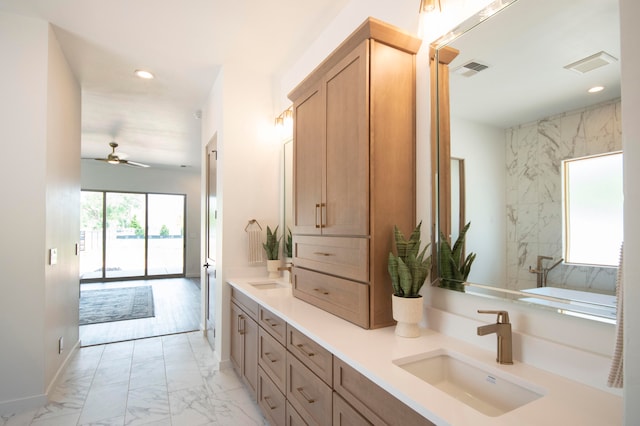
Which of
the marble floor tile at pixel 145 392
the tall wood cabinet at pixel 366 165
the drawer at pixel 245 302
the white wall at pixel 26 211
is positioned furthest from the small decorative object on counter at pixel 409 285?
the white wall at pixel 26 211

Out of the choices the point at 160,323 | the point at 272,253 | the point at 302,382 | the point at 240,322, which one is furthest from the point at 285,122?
the point at 160,323

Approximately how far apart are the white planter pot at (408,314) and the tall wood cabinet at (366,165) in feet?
0.47

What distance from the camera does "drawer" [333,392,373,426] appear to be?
1194 mm

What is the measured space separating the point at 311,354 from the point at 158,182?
8336 mm

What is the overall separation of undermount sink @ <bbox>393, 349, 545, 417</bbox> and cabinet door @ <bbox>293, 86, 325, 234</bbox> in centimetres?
95

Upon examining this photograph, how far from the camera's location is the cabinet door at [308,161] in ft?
6.62

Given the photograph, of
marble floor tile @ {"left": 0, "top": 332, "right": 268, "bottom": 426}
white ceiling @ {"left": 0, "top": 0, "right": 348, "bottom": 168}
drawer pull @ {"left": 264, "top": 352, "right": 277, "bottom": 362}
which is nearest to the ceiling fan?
Answer: white ceiling @ {"left": 0, "top": 0, "right": 348, "bottom": 168}

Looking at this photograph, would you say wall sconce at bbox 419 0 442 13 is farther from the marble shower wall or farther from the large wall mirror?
the marble shower wall

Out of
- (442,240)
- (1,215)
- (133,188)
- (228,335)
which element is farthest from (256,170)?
(133,188)

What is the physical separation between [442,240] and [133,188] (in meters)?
8.54

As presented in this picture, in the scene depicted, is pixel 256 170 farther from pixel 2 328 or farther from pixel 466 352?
pixel 466 352

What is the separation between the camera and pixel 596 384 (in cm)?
101

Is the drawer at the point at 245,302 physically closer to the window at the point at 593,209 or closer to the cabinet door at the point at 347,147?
the cabinet door at the point at 347,147

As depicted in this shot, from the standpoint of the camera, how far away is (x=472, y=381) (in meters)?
1.24
